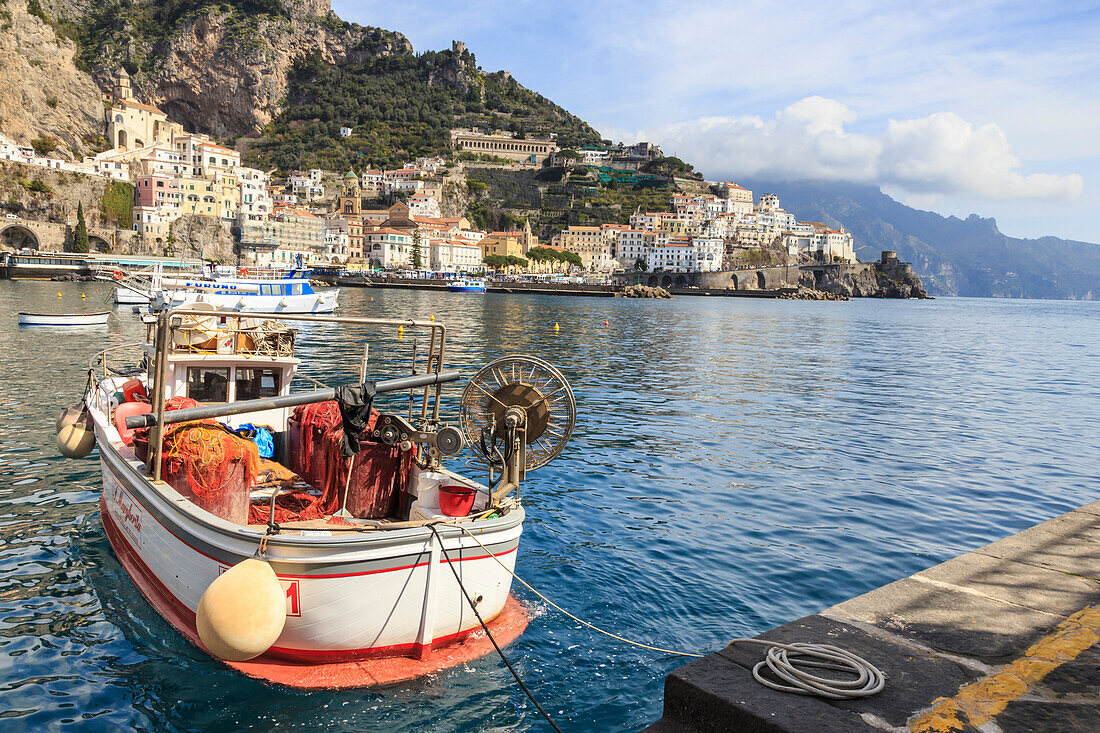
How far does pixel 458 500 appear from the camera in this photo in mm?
6664

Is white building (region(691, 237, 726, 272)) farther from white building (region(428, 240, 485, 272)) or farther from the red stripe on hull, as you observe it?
the red stripe on hull

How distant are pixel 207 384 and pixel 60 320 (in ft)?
91.5

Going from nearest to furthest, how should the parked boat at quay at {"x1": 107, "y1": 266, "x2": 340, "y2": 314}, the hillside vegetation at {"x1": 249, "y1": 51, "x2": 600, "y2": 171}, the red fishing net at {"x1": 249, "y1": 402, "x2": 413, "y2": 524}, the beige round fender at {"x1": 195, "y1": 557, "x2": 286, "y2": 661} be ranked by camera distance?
the beige round fender at {"x1": 195, "y1": 557, "x2": 286, "y2": 661}
the red fishing net at {"x1": 249, "y1": 402, "x2": 413, "y2": 524}
the parked boat at quay at {"x1": 107, "y1": 266, "x2": 340, "y2": 314}
the hillside vegetation at {"x1": 249, "y1": 51, "x2": 600, "y2": 171}

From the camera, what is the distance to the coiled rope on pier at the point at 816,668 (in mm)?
3332

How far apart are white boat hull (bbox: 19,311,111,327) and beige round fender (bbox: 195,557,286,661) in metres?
32.0

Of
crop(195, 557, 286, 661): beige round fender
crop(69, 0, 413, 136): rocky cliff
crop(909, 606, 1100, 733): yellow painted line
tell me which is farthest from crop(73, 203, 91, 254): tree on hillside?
crop(909, 606, 1100, 733): yellow painted line

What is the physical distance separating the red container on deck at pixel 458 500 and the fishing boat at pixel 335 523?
0.06ft

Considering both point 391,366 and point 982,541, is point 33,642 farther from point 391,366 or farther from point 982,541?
point 391,366

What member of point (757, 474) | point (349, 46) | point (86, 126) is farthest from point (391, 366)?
point (349, 46)

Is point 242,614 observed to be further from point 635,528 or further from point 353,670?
point 635,528

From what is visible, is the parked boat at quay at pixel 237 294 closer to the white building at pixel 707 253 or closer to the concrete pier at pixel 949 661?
the concrete pier at pixel 949 661

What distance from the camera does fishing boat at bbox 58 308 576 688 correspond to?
530 cm

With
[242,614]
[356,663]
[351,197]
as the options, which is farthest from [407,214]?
[242,614]

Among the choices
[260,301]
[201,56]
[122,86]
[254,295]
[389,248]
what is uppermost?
[201,56]
